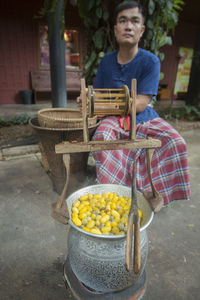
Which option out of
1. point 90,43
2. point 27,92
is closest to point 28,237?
point 90,43

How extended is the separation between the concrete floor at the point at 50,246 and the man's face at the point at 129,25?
1.47 m

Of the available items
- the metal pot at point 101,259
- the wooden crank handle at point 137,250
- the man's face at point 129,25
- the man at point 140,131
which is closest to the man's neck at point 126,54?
the man at point 140,131

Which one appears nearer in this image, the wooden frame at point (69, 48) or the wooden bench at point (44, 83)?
the wooden frame at point (69, 48)

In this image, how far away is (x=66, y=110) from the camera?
7.75 feet

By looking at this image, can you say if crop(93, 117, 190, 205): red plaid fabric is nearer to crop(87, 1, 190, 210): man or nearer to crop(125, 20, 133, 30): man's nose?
crop(87, 1, 190, 210): man

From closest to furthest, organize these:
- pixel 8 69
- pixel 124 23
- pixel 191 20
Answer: pixel 124 23, pixel 8 69, pixel 191 20

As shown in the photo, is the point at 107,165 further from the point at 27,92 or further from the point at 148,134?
the point at 27,92

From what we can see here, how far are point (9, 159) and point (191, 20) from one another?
30.9ft

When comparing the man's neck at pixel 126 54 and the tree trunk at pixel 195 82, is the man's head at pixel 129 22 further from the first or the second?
the tree trunk at pixel 195 82

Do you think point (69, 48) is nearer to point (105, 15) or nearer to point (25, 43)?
point (25, 43)

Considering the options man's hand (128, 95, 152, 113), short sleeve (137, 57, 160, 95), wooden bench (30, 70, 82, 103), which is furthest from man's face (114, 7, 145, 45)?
wooden bench (30, 70, 82, 103)

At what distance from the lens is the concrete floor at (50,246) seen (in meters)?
1.34

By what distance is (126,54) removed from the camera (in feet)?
6.79

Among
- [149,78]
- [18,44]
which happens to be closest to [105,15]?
[149,78]
